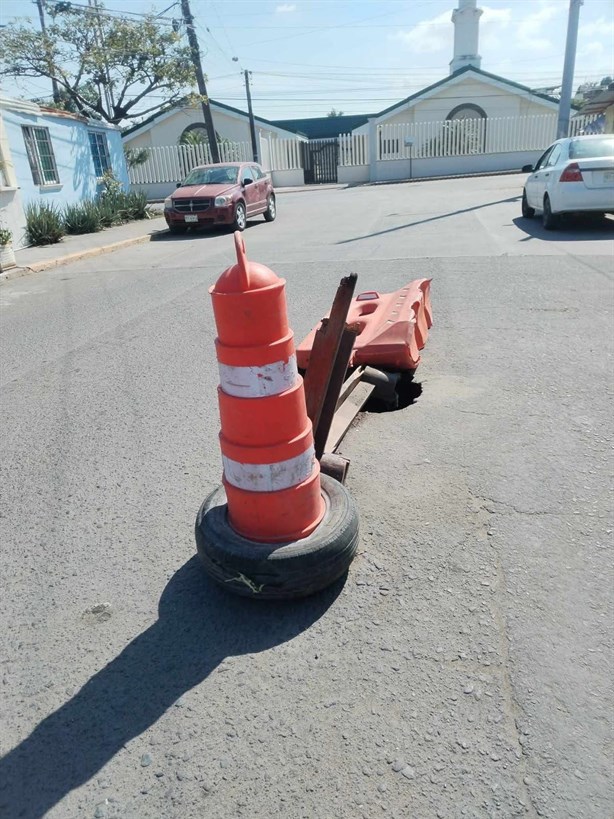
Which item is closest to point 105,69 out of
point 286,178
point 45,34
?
point 45,34

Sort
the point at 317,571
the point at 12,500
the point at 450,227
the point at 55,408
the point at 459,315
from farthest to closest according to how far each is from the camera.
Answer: the point at 450,227 → the point at 459,315 → the point at 55,408 → the point at 12,500 → the point at 317,571

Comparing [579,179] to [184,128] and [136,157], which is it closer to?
[136,157]

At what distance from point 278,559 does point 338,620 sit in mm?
352

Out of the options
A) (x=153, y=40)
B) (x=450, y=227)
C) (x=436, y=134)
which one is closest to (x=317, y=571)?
(x=450, y=227)

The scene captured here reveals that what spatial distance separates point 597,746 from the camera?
6.53 ft

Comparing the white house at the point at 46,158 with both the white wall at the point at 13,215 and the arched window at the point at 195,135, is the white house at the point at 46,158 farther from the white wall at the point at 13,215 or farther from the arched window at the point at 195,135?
the arched window at the point at 195,135

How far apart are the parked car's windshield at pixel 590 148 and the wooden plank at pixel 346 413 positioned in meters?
10.0

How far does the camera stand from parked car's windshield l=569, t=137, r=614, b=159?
11984 millimetres

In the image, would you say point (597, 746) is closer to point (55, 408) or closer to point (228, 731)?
point (228, 731)

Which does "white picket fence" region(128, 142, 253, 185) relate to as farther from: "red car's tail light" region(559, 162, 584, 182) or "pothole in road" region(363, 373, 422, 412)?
"pothole in road" region(363, 373, 422, 412)

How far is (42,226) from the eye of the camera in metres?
15.2

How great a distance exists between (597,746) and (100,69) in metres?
34.1

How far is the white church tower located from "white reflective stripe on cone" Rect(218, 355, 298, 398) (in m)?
45.1

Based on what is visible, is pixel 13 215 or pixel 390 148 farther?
pixel 390 148
